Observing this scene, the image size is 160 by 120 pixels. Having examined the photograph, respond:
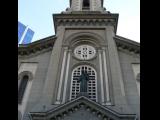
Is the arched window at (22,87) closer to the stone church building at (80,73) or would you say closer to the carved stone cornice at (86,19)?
the stone church building at (80,73)

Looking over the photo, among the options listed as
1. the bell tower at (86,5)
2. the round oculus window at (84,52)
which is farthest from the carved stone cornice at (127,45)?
the bell tower at (86,5)

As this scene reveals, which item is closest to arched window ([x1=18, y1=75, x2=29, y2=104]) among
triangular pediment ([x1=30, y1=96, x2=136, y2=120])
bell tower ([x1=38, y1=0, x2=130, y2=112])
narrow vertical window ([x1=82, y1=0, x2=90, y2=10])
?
bell tower ([x1=38, y1=0, x2=130, y2=112])

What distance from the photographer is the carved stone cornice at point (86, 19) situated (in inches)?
1020

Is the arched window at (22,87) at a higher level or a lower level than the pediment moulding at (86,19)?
lower

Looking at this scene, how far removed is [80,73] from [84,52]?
8.40ft

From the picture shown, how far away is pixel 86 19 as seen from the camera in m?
26.1

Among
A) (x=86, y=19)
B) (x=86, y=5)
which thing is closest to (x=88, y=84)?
(x=86, y=19)

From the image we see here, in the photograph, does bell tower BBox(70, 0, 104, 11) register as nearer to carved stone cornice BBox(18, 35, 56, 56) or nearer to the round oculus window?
carved stone cornice BBox(18, 35, 56, 56)

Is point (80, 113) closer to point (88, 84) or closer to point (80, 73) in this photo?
point (88, 84)

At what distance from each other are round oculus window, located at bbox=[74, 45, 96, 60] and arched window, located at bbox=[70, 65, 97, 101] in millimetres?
1044

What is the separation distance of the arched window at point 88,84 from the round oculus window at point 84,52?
3.43 ft
